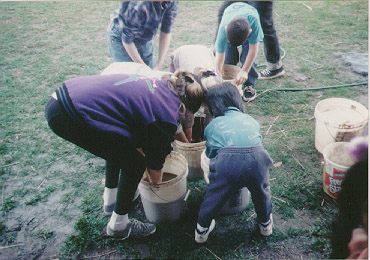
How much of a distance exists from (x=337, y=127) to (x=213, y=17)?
485 centimetres

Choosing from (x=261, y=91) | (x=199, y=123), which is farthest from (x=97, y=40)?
(x=199, y=123)

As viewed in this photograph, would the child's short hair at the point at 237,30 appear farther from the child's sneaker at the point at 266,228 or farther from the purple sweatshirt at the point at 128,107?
the child's sneaker at the point at 266,228

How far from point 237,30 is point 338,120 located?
1373 millimetres

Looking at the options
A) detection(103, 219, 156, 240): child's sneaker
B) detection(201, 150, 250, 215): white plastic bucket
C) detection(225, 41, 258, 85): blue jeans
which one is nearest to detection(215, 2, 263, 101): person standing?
detection(225, 41, 258, 85): blue jeans

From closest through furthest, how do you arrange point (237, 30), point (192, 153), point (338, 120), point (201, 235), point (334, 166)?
point (201, 235)
point (334, 166)
point (192, 153)
point (338, 120)
point (237, 30)

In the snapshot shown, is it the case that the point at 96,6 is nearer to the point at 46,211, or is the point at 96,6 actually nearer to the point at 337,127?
the point at 46,211

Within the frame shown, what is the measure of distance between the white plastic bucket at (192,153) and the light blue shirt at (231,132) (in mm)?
455

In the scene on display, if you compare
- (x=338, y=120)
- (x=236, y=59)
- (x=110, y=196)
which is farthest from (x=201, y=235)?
(x=236, y=59)

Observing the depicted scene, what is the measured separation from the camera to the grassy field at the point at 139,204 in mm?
2482

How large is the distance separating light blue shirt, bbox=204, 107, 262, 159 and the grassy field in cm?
84

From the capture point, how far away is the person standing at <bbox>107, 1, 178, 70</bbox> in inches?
105

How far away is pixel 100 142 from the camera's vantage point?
6.31 ft

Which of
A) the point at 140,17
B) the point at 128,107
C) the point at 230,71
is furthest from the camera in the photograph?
the point at 230,71

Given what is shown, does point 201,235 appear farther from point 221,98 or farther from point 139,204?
point 221,98
